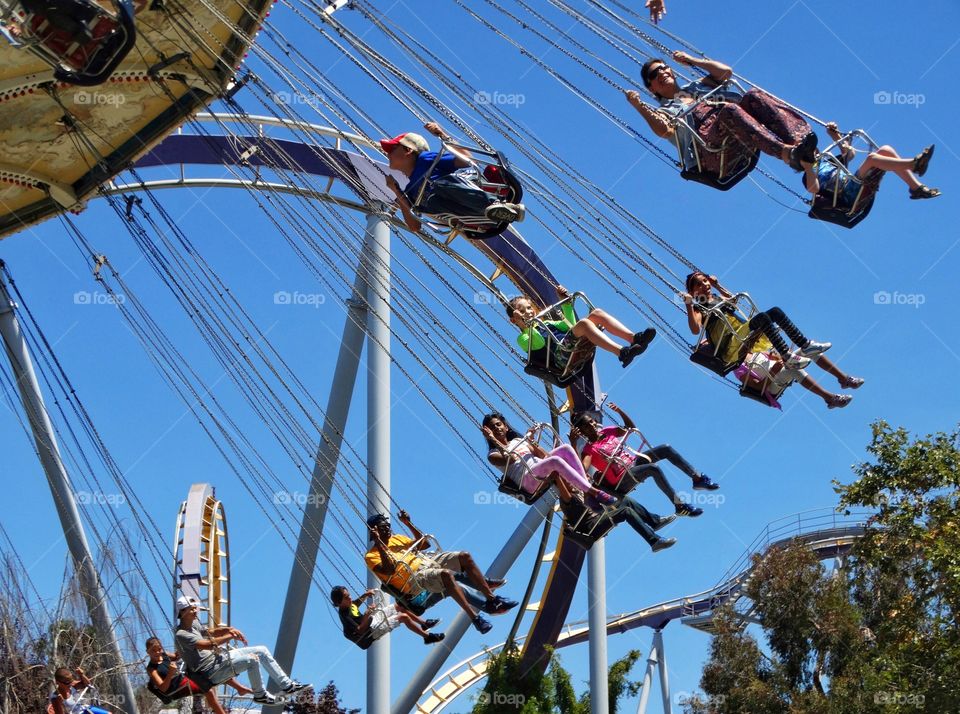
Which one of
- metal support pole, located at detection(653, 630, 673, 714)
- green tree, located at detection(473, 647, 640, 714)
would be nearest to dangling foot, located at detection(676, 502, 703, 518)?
green tree, located at detection(473, 647, 640, 714)

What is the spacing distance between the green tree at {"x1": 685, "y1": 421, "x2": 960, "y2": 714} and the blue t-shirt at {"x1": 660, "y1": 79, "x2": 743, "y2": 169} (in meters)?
4.05

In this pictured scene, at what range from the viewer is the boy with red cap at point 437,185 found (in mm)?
12094

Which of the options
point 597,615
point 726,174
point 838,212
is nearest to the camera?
point 838,212

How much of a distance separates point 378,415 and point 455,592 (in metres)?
5.81

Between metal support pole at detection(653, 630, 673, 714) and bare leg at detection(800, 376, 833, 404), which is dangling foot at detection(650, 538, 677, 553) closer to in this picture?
bare leg at detection(800, 376, 833, 404)

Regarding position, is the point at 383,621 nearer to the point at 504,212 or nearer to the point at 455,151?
the point at 504,212

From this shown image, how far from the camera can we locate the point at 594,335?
1244 cm

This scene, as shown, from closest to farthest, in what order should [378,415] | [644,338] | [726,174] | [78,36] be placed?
1. [78,36]
2. [644,338]
3. [726,174]
4. [378,415]

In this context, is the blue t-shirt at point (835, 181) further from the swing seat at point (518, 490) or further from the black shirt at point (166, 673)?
the black shirt at point (166, 673)

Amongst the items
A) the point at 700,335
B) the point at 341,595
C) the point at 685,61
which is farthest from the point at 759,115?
the point at 341,595

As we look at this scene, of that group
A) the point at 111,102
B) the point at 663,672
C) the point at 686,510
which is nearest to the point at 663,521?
the point at 686,510

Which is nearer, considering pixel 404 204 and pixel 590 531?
pixel 404 204

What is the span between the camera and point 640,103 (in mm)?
13305

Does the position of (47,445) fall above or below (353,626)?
above
